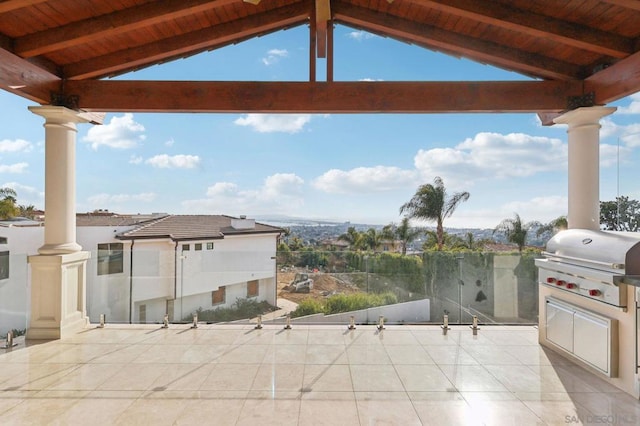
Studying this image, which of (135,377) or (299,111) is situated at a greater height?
(299,111)

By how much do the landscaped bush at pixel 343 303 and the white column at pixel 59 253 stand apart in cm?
277

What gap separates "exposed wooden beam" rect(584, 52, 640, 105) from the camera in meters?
3.23

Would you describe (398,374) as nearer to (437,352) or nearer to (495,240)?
(437,352)

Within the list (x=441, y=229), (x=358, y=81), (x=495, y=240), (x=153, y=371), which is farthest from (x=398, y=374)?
(x=441, y=229)

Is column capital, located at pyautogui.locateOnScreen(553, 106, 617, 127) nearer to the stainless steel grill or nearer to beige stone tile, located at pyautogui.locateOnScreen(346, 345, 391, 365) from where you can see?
the stainless steel grill

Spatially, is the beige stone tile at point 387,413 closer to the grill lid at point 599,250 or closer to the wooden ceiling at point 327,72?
the grill lid at point 599,250

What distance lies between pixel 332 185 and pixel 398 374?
69.3ft

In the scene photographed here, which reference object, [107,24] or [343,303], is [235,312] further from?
[107,24]

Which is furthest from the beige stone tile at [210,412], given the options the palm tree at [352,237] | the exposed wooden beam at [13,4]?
the palm tree at [352,237]

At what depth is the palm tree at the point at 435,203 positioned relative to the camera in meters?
15.1

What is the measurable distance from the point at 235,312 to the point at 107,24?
12.1 feet

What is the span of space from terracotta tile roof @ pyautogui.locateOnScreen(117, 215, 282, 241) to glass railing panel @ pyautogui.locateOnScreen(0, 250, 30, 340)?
112 inches

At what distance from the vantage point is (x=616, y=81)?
345 cm

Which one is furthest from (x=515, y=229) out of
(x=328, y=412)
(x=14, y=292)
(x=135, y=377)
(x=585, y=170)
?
(x=14, y=292)
